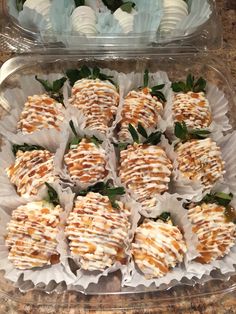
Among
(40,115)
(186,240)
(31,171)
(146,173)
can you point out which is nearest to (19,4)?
(40,115)

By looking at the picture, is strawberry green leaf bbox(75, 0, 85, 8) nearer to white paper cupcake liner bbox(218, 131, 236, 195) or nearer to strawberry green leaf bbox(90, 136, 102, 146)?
strawberry green leaf bbox(90, 136, 102, 146)

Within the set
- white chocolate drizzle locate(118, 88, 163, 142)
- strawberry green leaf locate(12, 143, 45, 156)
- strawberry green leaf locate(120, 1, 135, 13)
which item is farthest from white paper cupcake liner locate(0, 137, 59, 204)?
strawberry green leaf locate(120, 1, 135, 13)

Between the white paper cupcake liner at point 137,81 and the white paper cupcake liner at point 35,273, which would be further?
the white paper cupcake liner at point 137,81

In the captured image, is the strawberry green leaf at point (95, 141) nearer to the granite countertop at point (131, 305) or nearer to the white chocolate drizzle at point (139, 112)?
the white chocolate drizzle at point (139, 112)

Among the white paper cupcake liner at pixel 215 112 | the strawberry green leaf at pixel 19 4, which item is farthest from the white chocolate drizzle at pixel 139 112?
the strawberry green leaf at pixel 19 4

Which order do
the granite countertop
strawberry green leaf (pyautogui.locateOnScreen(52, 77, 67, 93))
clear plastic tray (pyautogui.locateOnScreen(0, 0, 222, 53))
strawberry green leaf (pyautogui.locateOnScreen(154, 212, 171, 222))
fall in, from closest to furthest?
1. the granite countertop
2. strawberry green leaf (pyautogui.locateOnScreen(154, 212, 171, 222))
3. strawberry green leaf (pyautogui.locateOnScreen(52, 77, 67, 93))
4. clear plastic tray (pyautogui.locateOnScreen(0, 0, 222, 53))

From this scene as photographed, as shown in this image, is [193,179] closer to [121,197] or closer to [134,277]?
[121,197]

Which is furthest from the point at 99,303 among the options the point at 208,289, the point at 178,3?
the point at 178,3
